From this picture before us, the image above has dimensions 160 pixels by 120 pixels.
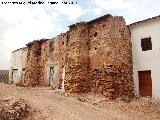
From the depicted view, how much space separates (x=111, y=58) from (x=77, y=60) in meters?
2.53

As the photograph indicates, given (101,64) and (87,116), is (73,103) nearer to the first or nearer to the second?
(87,116)

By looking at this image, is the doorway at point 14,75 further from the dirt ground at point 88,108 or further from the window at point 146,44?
the window at point 146,44

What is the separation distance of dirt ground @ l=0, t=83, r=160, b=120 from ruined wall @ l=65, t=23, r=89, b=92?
952 mm

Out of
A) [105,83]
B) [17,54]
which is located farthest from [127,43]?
[17,54]

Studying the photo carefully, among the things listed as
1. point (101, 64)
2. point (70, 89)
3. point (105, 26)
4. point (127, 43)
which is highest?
point (105, 26)

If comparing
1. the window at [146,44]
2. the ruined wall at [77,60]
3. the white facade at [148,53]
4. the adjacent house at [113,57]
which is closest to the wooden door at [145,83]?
the adjacent house at [113,57]

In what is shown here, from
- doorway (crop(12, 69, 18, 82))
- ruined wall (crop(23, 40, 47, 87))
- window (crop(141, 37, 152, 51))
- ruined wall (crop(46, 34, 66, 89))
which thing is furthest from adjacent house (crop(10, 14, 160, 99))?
doorway (crop(12, 69, 18, 82))

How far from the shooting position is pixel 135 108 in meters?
14.1

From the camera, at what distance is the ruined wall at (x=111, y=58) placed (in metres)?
15.4

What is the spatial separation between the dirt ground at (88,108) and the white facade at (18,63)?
1243 centimetres

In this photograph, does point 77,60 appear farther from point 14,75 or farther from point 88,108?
point 14,75

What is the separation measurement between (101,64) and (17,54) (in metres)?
16.2

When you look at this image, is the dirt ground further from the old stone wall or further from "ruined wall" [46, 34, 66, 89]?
"ruined wall" [46, 34, 66, 89]

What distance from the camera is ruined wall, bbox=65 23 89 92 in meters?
16.6
